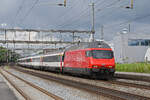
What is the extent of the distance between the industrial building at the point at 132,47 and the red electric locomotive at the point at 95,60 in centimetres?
3646

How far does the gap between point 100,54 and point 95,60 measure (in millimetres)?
816

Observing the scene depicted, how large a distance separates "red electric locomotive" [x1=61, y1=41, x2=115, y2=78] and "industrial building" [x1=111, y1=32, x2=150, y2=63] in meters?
36.5

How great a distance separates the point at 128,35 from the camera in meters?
60.4

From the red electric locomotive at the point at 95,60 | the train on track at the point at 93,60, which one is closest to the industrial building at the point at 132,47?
the train on track at the point at 93,60

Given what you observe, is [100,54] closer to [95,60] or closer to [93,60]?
[95,60]

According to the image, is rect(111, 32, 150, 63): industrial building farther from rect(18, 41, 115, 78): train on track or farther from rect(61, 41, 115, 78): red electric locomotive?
rect(61, 41, 115, 78): red electric locomotive

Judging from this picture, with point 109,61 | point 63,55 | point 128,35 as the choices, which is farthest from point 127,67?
point 128,35

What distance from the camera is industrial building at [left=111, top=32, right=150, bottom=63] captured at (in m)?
58.8

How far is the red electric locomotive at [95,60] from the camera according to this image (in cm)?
1972

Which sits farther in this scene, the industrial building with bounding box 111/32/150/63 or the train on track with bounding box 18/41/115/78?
the industrial building with bounding box 111/32/150/63

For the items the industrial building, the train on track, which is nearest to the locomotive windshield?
the train on track

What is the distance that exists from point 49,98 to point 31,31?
31384 mm

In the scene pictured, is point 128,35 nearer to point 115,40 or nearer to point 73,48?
point 115,40

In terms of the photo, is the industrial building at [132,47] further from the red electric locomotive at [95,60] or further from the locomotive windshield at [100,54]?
the locomotive windshield at [100,54]
